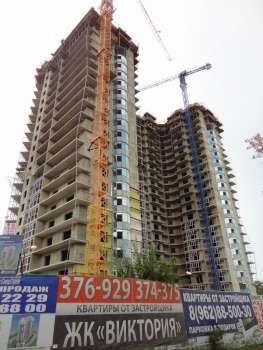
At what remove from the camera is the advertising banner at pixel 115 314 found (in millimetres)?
10094

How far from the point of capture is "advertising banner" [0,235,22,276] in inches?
819

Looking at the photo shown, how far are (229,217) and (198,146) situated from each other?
2275cm

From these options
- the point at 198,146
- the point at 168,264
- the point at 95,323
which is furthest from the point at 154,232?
the point at 95,323

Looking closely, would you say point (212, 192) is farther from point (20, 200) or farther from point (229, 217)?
point (20, 200)

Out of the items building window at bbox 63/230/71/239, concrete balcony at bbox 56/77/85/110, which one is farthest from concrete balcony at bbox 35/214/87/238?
concrete balcony at bbox 56/77/85/110

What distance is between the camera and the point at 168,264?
804 inches

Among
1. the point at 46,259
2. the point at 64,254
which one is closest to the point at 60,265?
Answer: the point at 64,254

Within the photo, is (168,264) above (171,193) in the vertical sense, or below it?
below

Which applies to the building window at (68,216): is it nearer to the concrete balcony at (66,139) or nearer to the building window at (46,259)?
the building window at (46,259)

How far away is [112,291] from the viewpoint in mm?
11703

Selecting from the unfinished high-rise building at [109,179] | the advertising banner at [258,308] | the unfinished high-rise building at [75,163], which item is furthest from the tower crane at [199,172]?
the advertising banner at [258,308]

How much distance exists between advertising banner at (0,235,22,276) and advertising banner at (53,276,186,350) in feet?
39.9

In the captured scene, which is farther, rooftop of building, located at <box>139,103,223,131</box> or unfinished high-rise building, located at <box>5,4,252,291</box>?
rooftop of building, located at <box>139,103,223,131</box>

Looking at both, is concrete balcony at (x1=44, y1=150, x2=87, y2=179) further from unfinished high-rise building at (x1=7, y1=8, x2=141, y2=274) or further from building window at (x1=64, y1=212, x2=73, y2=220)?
building window at (x1=64, y1=212, x2=73, y2=220)
